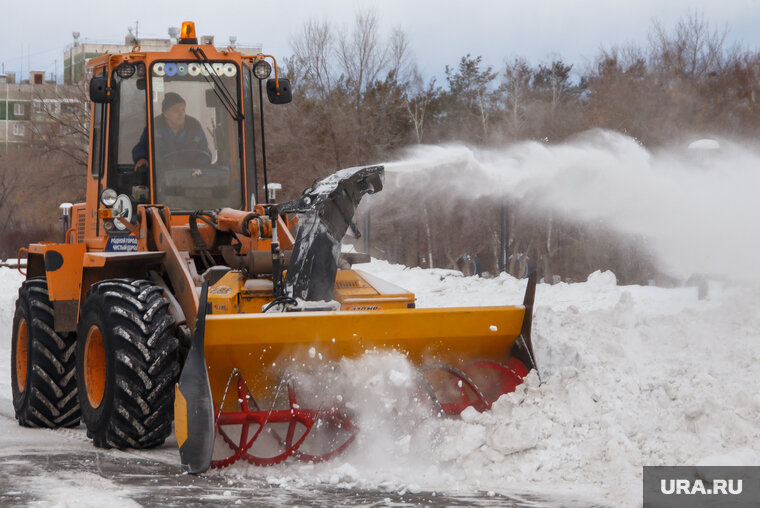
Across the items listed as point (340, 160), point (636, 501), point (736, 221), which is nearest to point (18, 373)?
point (636, 501)

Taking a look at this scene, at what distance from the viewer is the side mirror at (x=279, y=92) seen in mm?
7973

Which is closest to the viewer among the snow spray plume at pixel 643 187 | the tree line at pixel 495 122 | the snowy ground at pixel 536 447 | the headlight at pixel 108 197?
the snowy ground at pixel 536 447

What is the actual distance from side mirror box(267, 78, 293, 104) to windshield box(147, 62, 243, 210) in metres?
0.26

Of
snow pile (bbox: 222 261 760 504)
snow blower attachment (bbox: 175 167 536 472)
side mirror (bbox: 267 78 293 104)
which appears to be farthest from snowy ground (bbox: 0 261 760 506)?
side mirror (bbox: 267 78 293 104)

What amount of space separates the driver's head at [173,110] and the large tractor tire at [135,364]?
1.53 metres

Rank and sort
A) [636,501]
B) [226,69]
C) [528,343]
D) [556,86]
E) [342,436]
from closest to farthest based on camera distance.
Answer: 1. [636,501]
2. [342,436]
3. [528,343]
4. [226,69]
5. [556,86]

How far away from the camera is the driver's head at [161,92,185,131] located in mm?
7750

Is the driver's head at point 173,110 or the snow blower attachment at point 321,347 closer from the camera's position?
the snow blower attachment at point 321,347

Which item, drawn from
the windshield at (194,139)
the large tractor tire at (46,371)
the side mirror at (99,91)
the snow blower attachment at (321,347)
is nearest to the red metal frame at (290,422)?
the snow blower attachment at (321,347)

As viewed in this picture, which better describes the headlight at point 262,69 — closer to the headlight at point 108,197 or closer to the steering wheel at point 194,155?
the steering wheel at point 194,155

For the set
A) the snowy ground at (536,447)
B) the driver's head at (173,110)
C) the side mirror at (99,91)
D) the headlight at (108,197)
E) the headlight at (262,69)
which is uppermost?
the headlight at (262,69)

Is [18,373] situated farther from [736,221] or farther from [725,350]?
[736,221]

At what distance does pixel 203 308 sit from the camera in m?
5.98

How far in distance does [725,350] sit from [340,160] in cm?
1925
